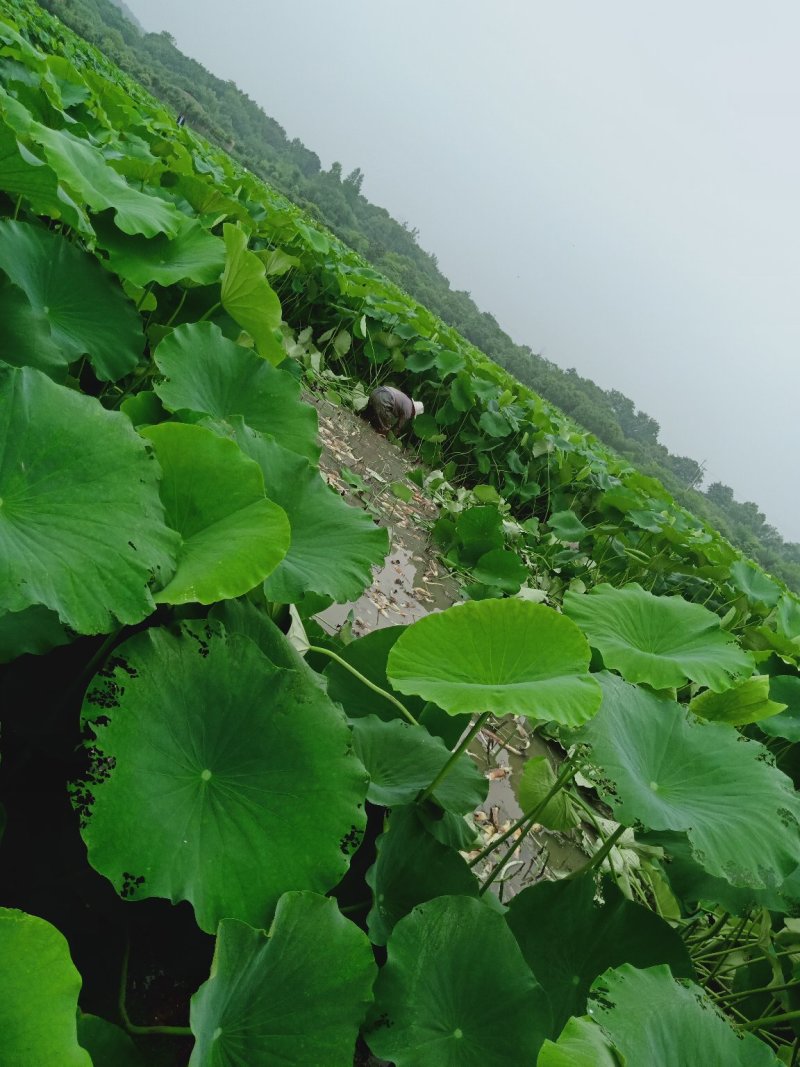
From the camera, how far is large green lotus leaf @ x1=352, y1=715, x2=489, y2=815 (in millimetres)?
943

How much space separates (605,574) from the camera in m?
3.98

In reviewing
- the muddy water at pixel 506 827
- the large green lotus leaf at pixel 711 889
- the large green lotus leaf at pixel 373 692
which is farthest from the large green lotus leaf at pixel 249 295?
the large green lotus leaf at pixel 711 889

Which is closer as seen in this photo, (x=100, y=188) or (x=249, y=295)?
(x=100, y=188)

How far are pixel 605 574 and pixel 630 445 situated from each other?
22428 mm

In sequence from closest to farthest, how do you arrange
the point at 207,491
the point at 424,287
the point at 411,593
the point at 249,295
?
the point at 207,491 < the point at 249,295 < the point at 411,593 < the point at 424,287

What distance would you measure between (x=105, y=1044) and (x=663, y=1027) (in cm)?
58

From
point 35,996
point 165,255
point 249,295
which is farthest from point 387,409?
point 35,996

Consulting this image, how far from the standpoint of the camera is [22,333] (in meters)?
0.98

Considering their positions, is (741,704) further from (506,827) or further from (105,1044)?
(105,1044)

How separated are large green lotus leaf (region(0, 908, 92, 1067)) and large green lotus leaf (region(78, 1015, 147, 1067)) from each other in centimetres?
19

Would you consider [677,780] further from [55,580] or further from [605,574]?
[605,574]

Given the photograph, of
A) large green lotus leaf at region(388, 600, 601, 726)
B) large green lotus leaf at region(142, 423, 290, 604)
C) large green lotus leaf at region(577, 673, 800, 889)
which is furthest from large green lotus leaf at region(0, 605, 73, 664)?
large green lotus leaf at region(577, 673, 800, 889)

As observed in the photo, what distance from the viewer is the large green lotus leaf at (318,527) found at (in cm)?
99

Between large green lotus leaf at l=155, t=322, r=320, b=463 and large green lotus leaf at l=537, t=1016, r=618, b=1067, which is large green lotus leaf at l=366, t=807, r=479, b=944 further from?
large green lotus leaf at l=155, t=322, r=320, b=463
